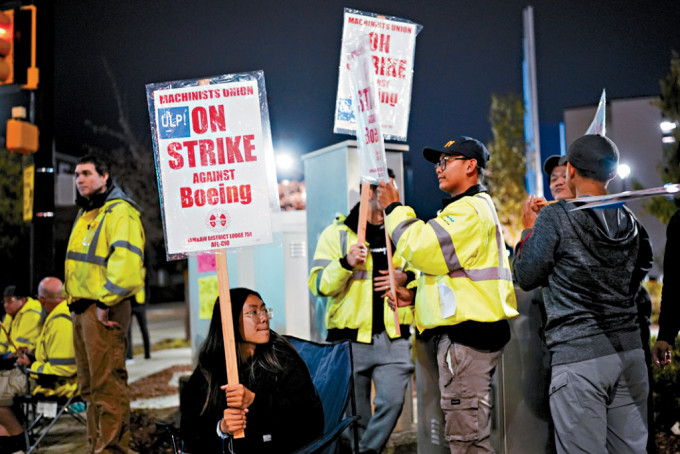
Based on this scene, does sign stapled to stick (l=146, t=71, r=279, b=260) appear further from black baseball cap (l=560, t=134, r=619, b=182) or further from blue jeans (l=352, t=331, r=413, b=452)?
blue jeans (l=352, t=331, r=413, b=452)

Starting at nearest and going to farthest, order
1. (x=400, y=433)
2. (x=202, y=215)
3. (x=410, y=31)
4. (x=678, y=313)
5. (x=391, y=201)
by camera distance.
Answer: (x=202, y=215) < (x=678, y=313) < (x=391, y=201) < (x=410, y=31) < (x=400, y=433)

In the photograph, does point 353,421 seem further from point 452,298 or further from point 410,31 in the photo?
point 410,31

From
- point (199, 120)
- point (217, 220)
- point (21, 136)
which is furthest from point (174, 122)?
point (21, 136)

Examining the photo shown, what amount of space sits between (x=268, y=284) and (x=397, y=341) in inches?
106

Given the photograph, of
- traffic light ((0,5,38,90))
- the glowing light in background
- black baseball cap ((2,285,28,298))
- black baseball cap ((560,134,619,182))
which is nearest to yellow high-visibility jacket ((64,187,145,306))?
black baseball cap ((2,285,28,298))

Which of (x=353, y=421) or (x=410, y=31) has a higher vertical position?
(x=410, y=31)

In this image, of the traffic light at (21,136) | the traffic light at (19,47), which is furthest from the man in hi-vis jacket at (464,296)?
the traffic light at (19,47)

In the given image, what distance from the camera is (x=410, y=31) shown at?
15.2 ft

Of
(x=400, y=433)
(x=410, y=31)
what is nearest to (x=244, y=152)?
(x=410, y=31)

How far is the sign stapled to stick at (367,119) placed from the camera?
3.98 m

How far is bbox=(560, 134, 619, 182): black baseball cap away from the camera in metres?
3.20

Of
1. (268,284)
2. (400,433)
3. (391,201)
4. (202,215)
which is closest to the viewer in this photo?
(202,215)

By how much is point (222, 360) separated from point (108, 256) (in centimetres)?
187

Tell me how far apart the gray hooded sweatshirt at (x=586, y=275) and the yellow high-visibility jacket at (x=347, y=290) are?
1.49 m
